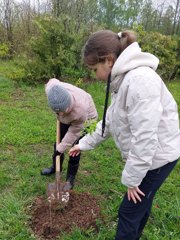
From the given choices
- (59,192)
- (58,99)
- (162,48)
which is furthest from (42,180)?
(162,48)

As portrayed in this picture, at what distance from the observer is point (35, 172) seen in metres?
3.90

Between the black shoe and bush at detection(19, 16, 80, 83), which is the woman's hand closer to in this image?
the black shoe

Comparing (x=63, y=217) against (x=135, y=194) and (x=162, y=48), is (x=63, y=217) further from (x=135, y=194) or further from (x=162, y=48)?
(x=162, y=48)

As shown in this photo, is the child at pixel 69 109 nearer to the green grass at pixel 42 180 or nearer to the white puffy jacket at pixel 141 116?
the green grass at pixel 42 180

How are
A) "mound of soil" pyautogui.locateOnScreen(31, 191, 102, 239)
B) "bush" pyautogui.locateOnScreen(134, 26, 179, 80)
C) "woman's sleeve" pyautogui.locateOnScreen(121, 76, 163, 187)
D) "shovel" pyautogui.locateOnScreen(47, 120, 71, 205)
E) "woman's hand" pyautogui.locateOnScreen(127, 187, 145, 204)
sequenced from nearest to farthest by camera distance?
"woman's sleeve" pyautogui.locateOnScreen(121, 76, 163, 187), "woman's hand" pyautogui.locateOnScreen(127, 187, 145, 204), "mound of soil" pyautogui.locateOnScreen(31, 191, 102, 239), "shovel" pyautogui.locateOnScreen(47, 120, 71, 205), "bush" pyautogui.locateOnScreen(134, 26, 179, 80)

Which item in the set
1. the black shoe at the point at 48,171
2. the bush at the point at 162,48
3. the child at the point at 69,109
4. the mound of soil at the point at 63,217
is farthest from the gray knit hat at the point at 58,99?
the bush at the point at 162,48

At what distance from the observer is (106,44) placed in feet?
6.11

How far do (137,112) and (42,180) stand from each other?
2280 millimetres

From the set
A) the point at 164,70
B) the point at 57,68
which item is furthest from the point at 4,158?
the point at 164,70

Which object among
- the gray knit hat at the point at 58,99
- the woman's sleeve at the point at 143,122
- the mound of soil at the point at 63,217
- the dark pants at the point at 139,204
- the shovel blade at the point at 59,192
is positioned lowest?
the mound of soil at the point at 63,217

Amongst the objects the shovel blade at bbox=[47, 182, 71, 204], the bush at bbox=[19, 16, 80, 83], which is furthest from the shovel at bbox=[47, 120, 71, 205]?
the bush at bbox=[19, 16, 80, 83]

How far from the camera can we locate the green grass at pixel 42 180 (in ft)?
9.62

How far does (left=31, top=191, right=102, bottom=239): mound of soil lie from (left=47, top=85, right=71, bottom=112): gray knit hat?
95cm

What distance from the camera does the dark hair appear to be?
187cm
